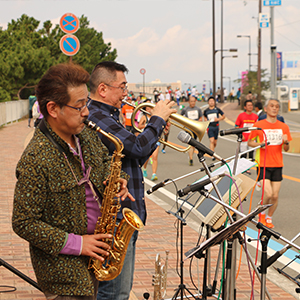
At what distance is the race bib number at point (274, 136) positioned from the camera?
7.45 metres

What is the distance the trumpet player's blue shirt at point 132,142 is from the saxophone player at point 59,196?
63 cm

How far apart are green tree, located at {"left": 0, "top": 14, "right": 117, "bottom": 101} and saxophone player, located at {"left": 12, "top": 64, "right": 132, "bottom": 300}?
102 feet

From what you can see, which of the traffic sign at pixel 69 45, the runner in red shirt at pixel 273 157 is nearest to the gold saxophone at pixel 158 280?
the runner in red shirt at pixel 273 157

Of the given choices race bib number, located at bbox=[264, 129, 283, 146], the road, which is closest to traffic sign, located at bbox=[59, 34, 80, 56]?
the road

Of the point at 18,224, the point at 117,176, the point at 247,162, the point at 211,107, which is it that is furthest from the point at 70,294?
the point at 211,107

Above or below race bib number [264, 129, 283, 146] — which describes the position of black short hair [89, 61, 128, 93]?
above

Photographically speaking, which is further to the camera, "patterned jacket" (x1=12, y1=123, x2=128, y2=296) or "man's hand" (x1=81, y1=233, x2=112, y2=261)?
"man's hand" (x1=81, y1=233, x2=112, y2=261)

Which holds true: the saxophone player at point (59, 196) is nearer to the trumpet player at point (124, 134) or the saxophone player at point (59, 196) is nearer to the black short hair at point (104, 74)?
the trumpet player at point (124, 134)

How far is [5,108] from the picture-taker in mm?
26281

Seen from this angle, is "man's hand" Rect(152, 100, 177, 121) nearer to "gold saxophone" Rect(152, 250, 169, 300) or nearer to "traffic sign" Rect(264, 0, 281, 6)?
"gold saxophone" Rect(152, 250, 169, 300)

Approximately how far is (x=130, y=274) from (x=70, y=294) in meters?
0.74

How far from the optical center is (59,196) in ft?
7.37

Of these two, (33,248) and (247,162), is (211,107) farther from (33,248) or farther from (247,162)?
(33,248)

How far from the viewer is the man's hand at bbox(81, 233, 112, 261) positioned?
230 centimetres
